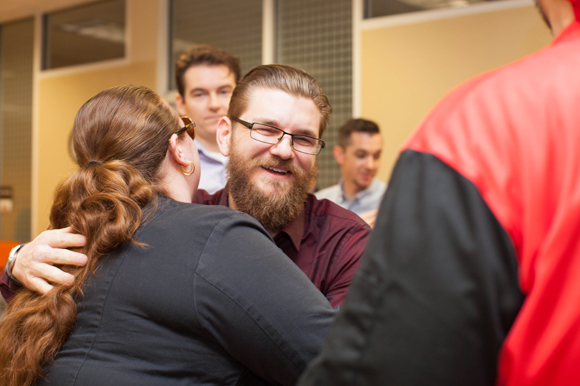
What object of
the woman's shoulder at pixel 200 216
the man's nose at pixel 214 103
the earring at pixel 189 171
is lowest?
the woman's shoulder at pixel 200 216

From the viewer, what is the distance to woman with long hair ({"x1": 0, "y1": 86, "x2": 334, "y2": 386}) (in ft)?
3.02

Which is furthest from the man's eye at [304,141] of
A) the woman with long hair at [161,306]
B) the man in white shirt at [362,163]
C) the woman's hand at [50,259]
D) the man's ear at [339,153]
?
the man's ear at [339,153]

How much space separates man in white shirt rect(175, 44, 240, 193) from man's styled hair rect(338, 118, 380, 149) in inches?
43.2

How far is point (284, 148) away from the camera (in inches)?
61.4

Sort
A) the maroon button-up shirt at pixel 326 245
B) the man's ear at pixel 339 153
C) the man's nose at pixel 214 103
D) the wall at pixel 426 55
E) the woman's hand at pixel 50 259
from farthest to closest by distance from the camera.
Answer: the man's ear at pixel 339 153 < the wall at pixel 426 55 < the man's nose at pixel 214 103 < the maroon button-up shirt at pixel 326 245 < the woman's hand at pixel 50 259

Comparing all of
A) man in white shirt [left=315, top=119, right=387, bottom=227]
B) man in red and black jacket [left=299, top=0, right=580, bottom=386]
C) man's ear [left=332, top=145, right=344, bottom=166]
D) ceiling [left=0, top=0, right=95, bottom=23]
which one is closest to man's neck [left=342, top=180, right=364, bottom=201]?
man in white shirt [left=315, top=119, right=387, bottom=227]

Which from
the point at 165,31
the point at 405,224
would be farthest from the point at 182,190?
the point at 165,31

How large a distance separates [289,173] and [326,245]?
0.85 feet

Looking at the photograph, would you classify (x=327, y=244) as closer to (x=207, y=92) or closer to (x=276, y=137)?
(x=276, y=137)

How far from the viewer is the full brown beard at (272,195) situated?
157 cm

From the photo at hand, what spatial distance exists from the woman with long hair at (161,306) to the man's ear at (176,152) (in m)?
0.16

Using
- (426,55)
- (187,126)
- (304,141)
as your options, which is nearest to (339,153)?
(426,55)

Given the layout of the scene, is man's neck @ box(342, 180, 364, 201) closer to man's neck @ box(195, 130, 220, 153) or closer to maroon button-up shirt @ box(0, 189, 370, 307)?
man's neck @ box(195, 130, 220, 153)

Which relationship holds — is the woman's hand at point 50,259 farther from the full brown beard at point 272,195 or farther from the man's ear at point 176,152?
the full brown beard at point 272,195
